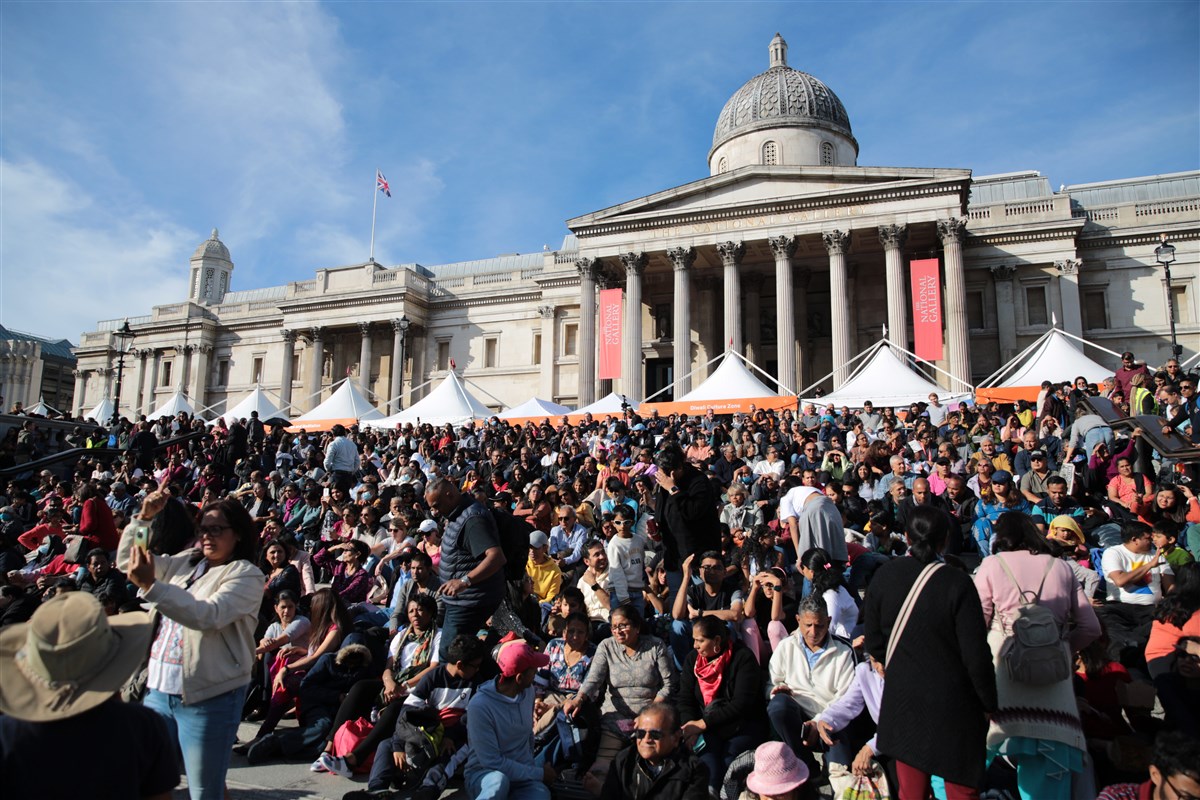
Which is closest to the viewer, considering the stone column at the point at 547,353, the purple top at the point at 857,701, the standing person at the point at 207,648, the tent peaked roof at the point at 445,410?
the standing person at the point at 207,648

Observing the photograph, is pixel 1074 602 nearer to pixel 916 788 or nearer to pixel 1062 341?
pixel 916 788

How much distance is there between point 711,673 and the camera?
5.60 m

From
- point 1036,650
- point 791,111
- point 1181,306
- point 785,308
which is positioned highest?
point 791,111

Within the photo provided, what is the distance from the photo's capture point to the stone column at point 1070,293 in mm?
31531

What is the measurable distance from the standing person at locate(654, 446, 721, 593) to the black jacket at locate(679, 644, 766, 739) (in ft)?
3.11

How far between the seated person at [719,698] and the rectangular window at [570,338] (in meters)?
35.2

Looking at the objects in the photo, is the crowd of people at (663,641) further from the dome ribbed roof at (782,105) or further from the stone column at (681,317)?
the dome ribbed roof at (782,105)

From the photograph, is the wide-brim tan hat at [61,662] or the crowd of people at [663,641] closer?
the wide-brim tan hat at [61,662]

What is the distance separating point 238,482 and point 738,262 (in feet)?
67.5

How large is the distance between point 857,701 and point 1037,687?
1.72m

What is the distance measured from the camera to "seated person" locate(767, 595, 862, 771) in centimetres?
543

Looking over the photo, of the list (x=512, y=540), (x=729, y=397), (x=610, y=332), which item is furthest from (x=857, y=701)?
(x=610, y=332)

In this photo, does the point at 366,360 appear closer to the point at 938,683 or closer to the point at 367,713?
the point at 367,713

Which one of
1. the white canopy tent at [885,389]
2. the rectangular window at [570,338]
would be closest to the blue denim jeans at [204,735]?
the white canopy tent at [885,389]
